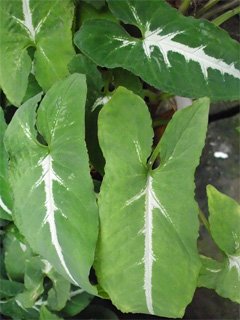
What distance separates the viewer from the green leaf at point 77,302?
50.4 inches

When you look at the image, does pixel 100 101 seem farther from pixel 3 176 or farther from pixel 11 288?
pixel 11 288

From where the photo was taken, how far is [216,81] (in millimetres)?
930

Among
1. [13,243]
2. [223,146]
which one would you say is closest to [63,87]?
[13,243]

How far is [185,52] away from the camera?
3.11 feet

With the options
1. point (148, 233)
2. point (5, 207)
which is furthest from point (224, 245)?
point (5, 207)

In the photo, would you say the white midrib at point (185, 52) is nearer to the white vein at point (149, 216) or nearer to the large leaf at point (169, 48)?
the large leaf at point (169, 48)

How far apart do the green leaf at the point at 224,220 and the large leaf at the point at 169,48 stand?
Answer: 179 millimetres

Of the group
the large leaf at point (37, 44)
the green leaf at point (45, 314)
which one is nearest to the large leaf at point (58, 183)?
the large leaf at point (37, 44)

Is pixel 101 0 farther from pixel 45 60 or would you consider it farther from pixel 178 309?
pixel 178 309

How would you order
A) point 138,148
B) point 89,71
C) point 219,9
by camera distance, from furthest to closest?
point 219,9, point 89,71, point 138,148

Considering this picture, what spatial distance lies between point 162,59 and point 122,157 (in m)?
0.21

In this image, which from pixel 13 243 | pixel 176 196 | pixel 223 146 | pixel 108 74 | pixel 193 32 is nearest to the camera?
pixel 176 196

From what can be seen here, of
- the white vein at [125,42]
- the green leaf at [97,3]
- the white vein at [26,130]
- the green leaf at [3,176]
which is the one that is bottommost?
the green leaf at [3,176]

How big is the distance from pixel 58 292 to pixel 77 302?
0.09 m
